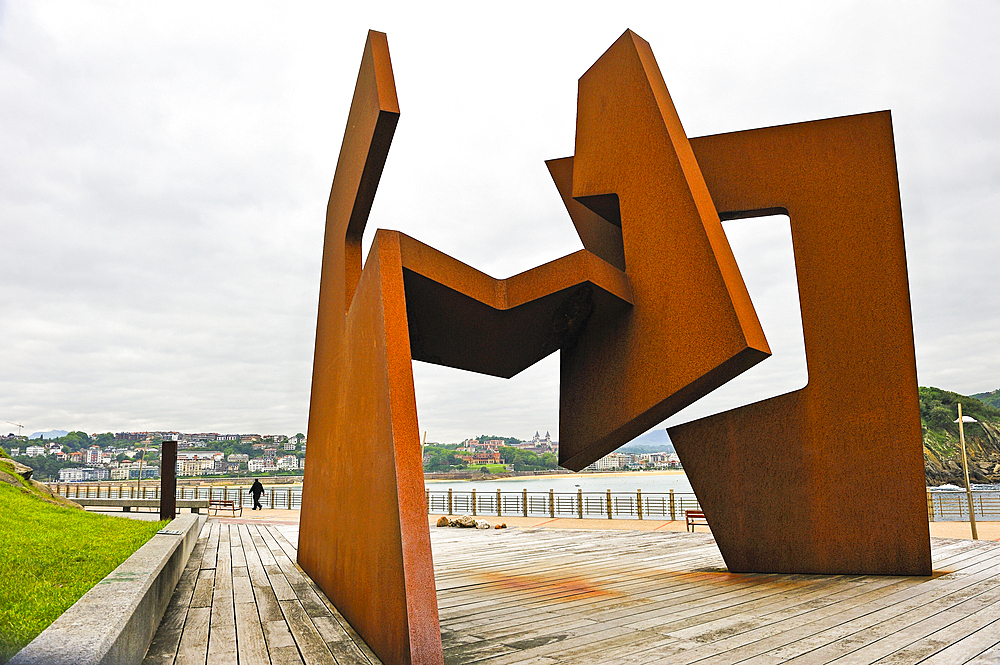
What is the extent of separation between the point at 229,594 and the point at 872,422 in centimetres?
653

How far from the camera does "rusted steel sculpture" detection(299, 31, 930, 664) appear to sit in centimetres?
496

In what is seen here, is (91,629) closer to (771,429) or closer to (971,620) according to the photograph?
(971,620)

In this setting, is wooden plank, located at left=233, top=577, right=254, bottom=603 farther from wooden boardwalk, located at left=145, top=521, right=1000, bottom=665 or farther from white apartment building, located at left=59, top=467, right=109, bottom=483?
white apartment building, located at left=59, top=467, right=109, bottom=483

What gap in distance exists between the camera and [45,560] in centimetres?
528

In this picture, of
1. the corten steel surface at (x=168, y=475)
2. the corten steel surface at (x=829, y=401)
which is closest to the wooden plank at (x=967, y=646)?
the corten steel surface at (x=829, y=401)

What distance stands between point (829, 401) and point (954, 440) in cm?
5279

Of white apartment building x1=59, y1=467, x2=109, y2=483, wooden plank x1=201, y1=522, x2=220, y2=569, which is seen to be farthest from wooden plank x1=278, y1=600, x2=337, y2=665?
white apartment building x1=59, y1=467, x2=109, y2=483

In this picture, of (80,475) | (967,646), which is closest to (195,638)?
(967,646)

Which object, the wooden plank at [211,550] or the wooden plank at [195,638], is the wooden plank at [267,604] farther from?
the wooden plank at [211,550]

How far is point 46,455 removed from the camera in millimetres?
27266

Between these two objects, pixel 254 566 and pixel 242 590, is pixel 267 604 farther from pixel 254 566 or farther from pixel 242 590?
pixel 254 566

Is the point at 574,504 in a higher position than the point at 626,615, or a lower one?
lower

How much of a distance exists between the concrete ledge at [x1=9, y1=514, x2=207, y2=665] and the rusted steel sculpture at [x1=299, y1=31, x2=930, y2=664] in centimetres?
134

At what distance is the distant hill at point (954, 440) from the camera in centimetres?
4656
